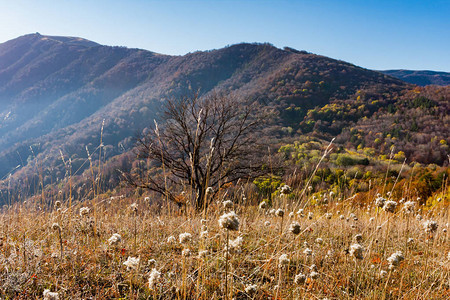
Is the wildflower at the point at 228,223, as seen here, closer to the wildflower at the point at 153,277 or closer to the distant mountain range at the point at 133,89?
the wildflower at the point at 153,277

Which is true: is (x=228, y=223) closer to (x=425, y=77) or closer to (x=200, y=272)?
(x=200, y=272)

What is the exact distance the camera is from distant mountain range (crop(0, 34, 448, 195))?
54.9m

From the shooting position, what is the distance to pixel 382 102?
54594mm

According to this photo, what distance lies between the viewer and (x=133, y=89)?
364 feet

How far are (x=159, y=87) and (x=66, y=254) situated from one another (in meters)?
98.7

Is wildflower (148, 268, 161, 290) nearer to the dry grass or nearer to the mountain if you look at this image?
the dry grass

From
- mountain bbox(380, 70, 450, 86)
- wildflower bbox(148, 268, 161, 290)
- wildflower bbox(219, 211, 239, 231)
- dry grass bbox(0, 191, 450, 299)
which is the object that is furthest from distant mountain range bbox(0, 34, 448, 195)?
mountain bbox(380, 70, 450, 86)

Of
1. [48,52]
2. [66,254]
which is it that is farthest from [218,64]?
[48,52]

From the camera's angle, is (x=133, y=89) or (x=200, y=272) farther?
(x=133, y=89)

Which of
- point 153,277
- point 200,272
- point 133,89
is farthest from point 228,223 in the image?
point 133,89

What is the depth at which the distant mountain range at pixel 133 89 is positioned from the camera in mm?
54906

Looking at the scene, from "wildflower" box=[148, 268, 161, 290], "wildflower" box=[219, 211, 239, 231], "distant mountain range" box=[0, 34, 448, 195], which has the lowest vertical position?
"wildflower" box=[148, 268, 161, 290]

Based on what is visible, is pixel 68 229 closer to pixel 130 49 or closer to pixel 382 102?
pixel 382 102

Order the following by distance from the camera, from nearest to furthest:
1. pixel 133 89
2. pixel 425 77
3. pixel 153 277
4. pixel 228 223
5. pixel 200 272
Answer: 1. pixel 228 223
2. pixel 153 277
3. pixel 200 272
4. pixel 133 89
5. pixel 425 77
